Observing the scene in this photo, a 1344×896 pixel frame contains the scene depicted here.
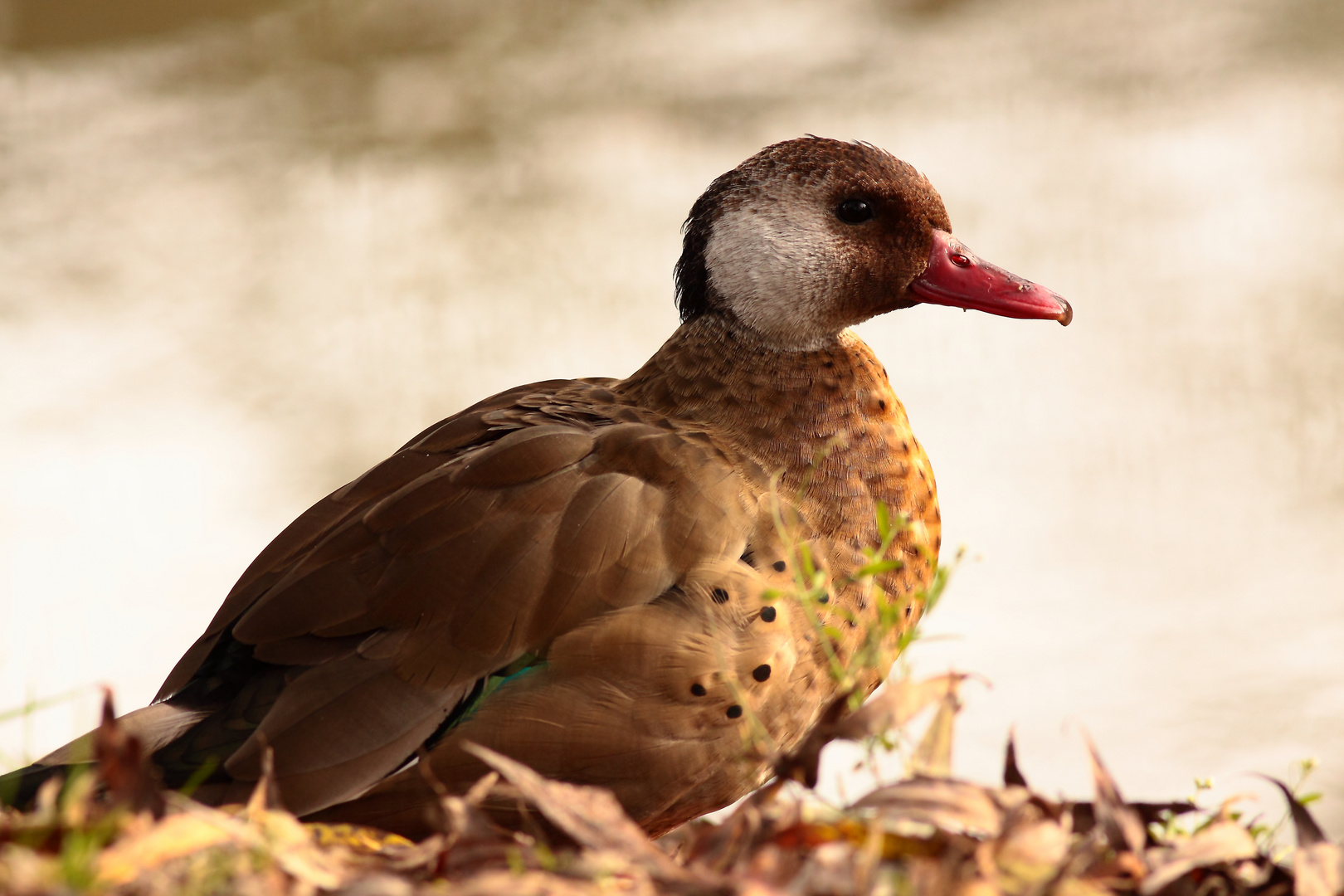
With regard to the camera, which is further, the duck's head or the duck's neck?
the duck's head

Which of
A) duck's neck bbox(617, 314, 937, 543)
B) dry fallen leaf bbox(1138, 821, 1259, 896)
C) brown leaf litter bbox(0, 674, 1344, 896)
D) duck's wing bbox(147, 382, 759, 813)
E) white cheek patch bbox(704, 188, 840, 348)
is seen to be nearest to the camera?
brown leaf litter bbox(0, 674, 1344, 896)

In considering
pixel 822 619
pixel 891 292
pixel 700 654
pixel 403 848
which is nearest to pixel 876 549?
pixel 822 619

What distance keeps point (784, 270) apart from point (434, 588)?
2.52 feet

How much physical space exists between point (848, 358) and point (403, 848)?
43.1 inches

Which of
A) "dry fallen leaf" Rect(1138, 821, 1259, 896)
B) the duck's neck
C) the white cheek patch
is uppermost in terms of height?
the white cheek patch

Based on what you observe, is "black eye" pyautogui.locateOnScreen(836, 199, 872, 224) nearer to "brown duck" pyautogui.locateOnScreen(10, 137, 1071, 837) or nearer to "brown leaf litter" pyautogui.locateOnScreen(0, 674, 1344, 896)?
"brown duck" pyautogui.locateOnScreen(10, 137, 1071, 837)

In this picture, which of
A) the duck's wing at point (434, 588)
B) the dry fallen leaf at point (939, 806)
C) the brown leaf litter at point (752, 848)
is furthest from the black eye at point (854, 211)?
the dry fallen leaf at point (939, 806)

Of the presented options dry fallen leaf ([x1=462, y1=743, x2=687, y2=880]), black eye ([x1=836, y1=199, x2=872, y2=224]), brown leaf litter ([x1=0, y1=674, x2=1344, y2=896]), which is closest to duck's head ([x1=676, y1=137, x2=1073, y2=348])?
black eye ([x1=836, y1=199, x2=872, y2=224])

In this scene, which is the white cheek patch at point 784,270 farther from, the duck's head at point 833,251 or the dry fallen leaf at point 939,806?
the dry fallen leaf at point 939,806

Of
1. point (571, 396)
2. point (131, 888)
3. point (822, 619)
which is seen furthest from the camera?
point (571, 396)

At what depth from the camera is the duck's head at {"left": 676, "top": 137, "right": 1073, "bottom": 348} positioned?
2.00m

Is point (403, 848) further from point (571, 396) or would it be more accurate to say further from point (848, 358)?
point (848, 358)

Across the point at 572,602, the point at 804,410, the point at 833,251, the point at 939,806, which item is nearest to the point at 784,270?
the point at 833,251

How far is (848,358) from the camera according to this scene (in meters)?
2.00
